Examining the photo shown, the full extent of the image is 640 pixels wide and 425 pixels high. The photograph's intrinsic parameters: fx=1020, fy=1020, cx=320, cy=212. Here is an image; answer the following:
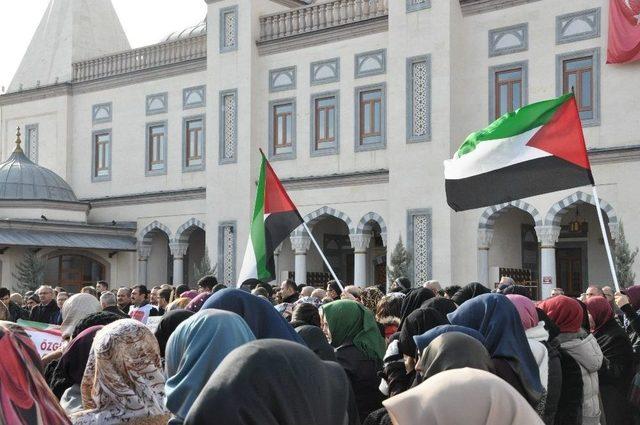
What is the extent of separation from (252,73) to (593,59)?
28.4 feet

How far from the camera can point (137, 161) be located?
27625 mm

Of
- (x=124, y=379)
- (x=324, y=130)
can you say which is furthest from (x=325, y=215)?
(x=124, y=379)

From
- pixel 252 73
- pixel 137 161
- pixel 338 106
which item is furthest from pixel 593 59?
pixel 137 161

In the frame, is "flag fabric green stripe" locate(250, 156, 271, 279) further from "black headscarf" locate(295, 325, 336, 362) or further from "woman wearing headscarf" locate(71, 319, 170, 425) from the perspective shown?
"woman wearing headscarf" locate(71, 319, 170, 425)

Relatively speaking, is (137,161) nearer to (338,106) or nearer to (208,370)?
(338,106)

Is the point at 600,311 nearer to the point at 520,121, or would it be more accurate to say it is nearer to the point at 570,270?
the point at 520,121

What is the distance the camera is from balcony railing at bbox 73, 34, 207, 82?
26.5 m

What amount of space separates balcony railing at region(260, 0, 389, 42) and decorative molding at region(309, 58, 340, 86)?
80cm

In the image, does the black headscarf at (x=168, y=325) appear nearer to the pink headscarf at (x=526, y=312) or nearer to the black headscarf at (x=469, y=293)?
the pink headscarf at (x=526, y=312)

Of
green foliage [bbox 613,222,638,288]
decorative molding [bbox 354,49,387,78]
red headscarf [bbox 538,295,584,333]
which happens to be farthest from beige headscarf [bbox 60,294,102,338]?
decorative molding [bbox 354,49,387,78]

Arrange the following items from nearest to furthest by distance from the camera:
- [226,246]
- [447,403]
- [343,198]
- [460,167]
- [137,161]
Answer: [447,403] < [460,167] < [343,198] < [226,246] < [137,161]

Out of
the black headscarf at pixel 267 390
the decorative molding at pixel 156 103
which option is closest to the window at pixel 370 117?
the decorative molding at pixel 156 103

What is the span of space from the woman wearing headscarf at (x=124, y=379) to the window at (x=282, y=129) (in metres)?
20.4

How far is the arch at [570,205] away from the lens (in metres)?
19.2
